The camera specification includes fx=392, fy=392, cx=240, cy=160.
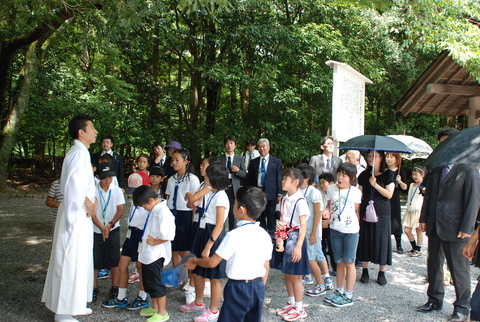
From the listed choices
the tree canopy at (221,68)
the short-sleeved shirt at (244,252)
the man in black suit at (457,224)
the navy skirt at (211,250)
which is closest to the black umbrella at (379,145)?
the man in black suit at (457,224)

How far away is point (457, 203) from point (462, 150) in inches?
39.2

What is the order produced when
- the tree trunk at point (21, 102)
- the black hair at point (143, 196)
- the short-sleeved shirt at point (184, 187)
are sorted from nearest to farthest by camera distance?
the black hair at point (143, 196), the short-sleeved shirt at point (184, 187), the tree trunk at point (21, 102)

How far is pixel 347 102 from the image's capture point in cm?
722

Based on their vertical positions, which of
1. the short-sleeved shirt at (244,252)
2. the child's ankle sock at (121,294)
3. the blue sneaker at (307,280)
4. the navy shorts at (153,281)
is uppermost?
the short-sleeved shirt at (244,252)

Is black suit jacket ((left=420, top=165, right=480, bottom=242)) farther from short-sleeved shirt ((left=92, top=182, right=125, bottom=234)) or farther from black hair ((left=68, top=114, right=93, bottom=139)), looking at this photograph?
black hair ((left=68, top=114, right=93, bottom=139))

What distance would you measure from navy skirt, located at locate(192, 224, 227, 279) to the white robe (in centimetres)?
101

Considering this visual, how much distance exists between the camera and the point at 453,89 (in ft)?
27.2

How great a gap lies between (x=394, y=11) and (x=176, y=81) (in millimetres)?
9118

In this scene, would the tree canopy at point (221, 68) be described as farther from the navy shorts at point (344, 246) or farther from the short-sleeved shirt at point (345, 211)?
the navy shorts at point (344, 246)

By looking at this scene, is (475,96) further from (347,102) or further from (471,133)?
(471,133)

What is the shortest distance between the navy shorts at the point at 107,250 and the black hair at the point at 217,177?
1.42 meters

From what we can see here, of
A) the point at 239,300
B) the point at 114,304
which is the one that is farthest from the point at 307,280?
the point at 239,300

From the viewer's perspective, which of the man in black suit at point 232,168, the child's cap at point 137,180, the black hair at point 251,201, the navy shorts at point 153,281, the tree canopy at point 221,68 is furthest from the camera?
the tree canopy at point 221,68

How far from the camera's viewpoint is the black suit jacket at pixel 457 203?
3705 mm
